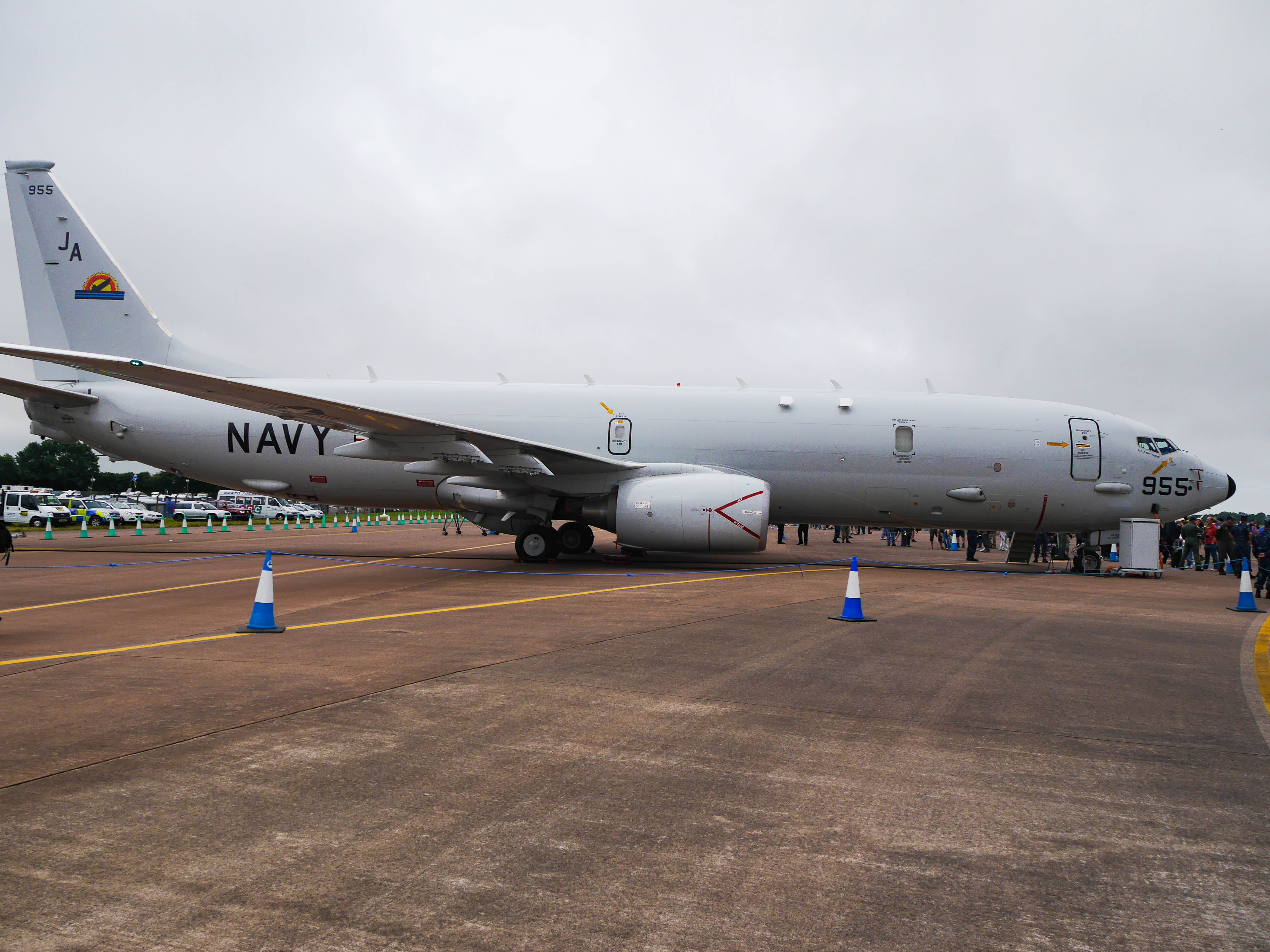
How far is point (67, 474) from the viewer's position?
340 feet

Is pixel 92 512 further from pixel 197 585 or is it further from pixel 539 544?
pixel 539 544

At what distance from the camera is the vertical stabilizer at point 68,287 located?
1599cm

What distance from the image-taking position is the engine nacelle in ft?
46.1

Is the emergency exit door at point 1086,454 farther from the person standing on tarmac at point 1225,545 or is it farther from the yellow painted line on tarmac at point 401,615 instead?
the person standing on tarmac at point 1225,545

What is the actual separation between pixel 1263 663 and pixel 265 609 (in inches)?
366

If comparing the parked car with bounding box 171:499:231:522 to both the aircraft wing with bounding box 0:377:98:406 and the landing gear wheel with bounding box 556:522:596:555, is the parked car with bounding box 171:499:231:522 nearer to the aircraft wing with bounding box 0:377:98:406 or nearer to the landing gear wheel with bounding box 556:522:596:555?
the aircraft wing with bounding box 0:377:98:406

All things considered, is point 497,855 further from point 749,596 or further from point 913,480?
point 913,480

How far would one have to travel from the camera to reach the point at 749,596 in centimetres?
1077

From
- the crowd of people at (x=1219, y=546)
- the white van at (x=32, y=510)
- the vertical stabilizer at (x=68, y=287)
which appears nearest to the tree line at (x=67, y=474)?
the white van at (x=32, y=510)

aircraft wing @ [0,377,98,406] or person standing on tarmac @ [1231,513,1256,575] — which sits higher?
aircraft wing @ [0,377,98,406]

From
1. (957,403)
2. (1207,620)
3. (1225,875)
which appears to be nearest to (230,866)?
(1225,875)

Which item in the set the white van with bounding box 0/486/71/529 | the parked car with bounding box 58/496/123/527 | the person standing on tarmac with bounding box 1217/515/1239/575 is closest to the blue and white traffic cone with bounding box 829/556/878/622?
the person standing on tarmac with bounding box 1217/515/1239/575

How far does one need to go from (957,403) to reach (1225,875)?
14097 millimetres

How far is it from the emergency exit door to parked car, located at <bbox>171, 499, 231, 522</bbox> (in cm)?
4267
